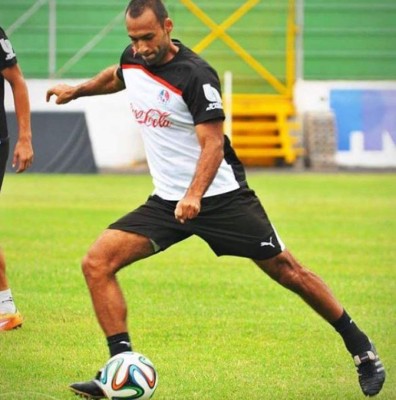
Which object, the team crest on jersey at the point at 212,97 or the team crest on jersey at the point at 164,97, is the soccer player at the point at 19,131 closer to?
the team crest on jersey at the point at 164,97

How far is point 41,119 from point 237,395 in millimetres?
20618

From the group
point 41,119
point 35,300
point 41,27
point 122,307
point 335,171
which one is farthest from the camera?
point 41,27

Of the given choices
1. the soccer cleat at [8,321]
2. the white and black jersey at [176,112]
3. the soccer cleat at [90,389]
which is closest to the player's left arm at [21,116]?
the soccer cleat at [8,321]

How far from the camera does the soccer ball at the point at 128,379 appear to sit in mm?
6637

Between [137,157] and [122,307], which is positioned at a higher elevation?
[122,307]

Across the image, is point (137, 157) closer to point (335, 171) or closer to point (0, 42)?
point (335, 171)

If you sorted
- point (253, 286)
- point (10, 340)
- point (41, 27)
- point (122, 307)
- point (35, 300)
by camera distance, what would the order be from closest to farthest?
1. point (122, 307)
2. point (10, 340)
3. point (35, 300)
4. point (253, 286)
5. point (41, 27)

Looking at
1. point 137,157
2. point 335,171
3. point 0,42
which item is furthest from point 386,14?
point 0,42

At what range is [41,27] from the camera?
32594 millimetres

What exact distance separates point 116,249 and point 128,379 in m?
0.81

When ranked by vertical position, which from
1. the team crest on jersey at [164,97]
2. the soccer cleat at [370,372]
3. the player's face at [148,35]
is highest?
the player's face at [148,35]

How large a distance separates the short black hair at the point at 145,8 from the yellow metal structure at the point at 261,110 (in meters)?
24.1

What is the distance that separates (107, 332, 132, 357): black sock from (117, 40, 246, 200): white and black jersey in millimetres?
886

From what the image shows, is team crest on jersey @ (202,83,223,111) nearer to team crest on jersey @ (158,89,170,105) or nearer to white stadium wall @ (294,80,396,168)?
team crest on jersey @ (158,89,170,105)
